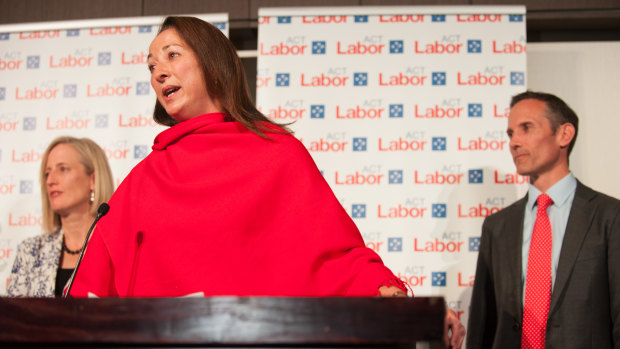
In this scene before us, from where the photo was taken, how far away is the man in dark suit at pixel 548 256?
116 inches

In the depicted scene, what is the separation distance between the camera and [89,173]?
3623mm

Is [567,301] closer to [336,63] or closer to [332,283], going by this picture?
[332,283]

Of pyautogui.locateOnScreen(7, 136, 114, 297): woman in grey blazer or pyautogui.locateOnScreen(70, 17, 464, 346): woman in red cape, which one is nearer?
pyautogui.locateOnScreen(70, 17, 464, 346): woman in red cape

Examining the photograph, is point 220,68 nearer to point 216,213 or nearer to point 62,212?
point 216,213

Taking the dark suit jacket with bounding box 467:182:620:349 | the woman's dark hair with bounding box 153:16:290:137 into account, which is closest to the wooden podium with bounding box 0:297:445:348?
the woman's dark hair with bounding box 153:16:290:137

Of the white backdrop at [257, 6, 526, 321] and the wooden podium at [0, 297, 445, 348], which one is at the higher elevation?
the white backdrop at [257, 6, 526, 321]

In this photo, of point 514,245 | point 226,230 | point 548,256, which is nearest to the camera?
point 226,230

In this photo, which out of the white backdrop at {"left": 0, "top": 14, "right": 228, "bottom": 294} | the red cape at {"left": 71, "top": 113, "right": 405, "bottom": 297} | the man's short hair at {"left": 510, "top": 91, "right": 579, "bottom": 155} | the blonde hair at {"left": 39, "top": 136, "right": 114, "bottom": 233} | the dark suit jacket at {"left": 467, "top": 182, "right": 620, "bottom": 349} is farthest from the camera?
the white backdrop at {"left": 0, "top": 14, "right": 228, "bottom": 294}

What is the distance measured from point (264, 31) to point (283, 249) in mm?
2385

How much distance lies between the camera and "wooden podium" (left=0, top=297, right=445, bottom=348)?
1.04 m

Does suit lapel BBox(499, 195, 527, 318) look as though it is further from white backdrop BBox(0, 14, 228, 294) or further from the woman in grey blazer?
the woman in grey blazer

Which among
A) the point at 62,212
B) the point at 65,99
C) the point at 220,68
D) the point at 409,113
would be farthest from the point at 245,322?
the point at 65,99

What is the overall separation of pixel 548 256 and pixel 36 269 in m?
2.62

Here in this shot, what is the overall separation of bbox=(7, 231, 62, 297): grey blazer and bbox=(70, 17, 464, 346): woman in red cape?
1533mm
